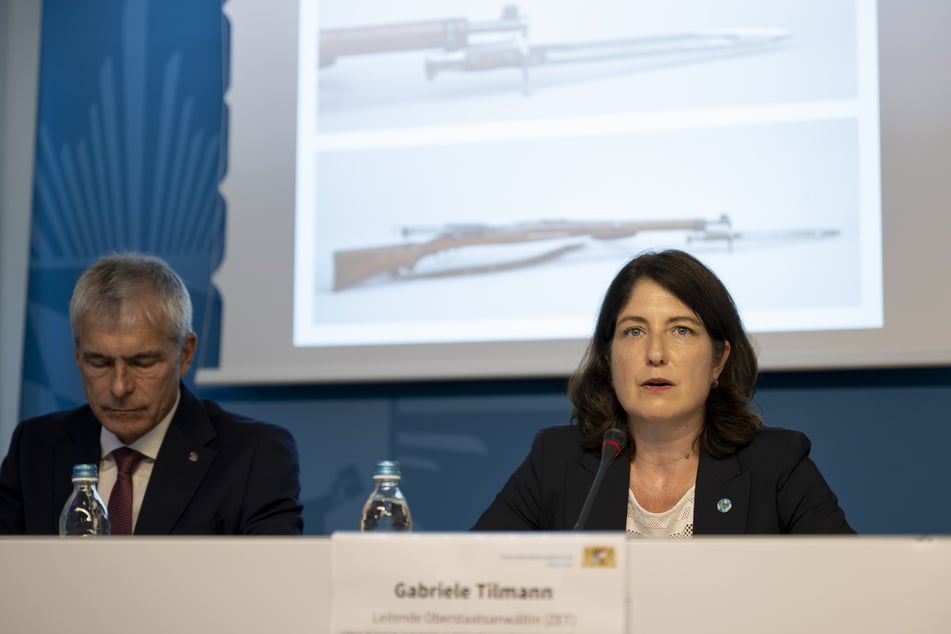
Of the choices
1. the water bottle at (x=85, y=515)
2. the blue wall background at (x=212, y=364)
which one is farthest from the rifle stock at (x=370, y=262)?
the water bottle at (x=85, y=515)

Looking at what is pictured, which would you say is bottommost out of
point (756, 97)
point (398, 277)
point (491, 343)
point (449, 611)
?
point (449, 611)

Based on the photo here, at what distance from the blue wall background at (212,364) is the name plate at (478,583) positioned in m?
2.33

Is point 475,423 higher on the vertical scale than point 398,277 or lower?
lower

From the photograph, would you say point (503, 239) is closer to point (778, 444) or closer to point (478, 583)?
point (778, 444)

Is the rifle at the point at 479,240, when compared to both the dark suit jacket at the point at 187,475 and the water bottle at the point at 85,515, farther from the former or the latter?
the water bottle at the point at 85,515

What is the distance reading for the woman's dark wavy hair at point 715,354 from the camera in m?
2.13

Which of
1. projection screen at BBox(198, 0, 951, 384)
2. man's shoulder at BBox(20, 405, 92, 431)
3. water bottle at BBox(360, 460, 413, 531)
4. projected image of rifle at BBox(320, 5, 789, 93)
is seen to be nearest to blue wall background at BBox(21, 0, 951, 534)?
projection screen at BBox(198, 0, 951, 384)

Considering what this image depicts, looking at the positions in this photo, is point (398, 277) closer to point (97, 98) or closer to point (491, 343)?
point (491, 343)

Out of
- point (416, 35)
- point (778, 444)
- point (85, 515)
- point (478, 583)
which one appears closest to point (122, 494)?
point (85, 515)

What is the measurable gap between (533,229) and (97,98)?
1.71 m

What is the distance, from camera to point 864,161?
3.10m

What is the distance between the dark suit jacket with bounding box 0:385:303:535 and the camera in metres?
2.20

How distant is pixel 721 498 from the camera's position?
2.00 m

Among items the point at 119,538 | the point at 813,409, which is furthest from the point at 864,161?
the point at 119,538
